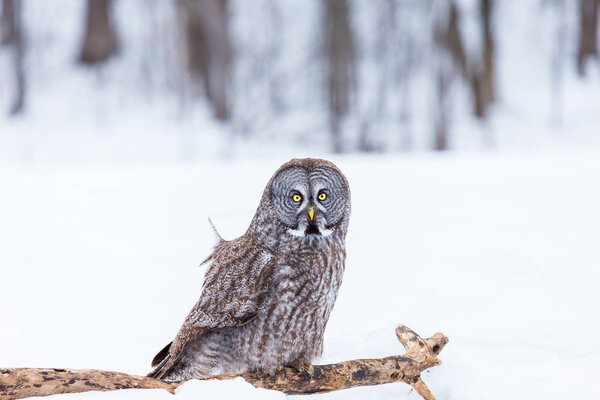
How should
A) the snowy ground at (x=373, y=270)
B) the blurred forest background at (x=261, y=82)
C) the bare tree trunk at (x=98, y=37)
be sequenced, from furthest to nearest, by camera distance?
the bare tree trunk at (x=98, y=37) → the blurred forest background at (x=261, y=82) → the snowy ground at (x=373, y=270)

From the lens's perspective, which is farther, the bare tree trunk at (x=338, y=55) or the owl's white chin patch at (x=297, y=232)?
the bare tree trunk at (x=338, y=55)

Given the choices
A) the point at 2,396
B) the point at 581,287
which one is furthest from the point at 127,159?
the point at 2,396

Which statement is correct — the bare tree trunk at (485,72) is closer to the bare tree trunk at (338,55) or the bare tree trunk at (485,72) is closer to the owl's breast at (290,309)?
the bare tree trunk at (338,55)

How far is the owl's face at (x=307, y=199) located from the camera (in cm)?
305

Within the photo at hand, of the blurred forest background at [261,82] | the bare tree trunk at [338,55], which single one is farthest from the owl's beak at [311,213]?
the bare tree trunk at [338,55]

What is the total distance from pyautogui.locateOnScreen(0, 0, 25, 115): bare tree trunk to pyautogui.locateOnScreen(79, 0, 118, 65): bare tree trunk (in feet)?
5.02

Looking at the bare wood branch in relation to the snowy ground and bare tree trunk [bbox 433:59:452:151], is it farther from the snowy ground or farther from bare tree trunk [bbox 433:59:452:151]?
bare tree trunk [bbox 433:59:452:151]

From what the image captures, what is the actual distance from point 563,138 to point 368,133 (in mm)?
5666

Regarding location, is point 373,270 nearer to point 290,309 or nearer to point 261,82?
point 290,309

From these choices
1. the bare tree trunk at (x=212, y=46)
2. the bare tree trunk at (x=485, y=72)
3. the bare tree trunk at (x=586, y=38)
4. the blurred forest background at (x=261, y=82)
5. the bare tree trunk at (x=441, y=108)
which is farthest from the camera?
the bare tree trunk at (x=586, y=38)

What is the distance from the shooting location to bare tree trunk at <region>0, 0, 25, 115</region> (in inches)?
618

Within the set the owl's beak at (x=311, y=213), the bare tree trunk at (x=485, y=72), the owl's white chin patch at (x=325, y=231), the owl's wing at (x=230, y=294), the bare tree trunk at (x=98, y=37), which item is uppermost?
the bare tree trunk at (x=98, y=37)

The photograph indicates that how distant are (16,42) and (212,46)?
4.45 m

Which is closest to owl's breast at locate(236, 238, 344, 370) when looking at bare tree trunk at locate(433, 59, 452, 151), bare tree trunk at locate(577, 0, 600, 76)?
bare tree trunk at locate(433, 59, 452, 151)
